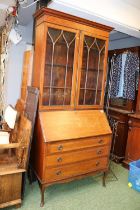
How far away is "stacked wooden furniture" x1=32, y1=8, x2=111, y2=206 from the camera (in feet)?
7.09

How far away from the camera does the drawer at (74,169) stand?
2154 millimetres

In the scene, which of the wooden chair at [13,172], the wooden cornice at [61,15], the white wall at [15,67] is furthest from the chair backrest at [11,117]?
the white wall at [15,67]

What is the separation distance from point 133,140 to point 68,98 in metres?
1.42

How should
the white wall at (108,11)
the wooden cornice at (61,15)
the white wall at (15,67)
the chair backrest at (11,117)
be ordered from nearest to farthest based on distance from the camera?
the wooden cornice at (61,15), the white wall at (108,11), the chair backrest at (11,117), the white wall at (15,67)

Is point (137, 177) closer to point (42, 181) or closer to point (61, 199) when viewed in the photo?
point (61, 199)

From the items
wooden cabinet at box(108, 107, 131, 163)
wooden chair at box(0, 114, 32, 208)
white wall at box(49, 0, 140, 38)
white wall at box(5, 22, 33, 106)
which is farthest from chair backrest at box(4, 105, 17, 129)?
white wall at box(5, 22, 33, 106)

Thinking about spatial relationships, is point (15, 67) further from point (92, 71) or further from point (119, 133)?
point (119, 133)

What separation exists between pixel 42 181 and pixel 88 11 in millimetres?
2131

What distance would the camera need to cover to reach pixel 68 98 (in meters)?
2.47

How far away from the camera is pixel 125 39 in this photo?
160 inches

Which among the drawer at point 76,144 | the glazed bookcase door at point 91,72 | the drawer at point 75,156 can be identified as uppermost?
the glazed bookcase door at point 91,72

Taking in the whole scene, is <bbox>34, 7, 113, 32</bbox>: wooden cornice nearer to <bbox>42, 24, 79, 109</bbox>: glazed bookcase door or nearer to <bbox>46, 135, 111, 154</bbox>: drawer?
<bbox>42, 24, 79, 109</bbox>: glazed bookcase door

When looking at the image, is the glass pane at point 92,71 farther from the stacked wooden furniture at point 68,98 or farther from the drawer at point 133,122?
the drawer at point 133,122

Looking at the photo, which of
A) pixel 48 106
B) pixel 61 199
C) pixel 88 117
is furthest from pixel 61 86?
pixel 61 199
